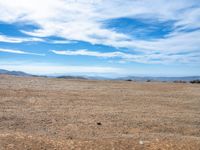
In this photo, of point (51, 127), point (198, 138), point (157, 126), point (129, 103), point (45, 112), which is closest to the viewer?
point (198, 138)

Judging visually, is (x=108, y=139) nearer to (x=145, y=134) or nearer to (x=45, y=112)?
(x=145, y=134)

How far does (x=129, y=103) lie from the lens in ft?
67.3

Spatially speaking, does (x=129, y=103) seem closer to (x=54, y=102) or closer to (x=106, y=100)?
(x=106, y=100)

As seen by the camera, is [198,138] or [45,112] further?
[45,112]

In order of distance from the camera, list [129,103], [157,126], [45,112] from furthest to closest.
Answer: [129,103]
[45,112]
[157,126]

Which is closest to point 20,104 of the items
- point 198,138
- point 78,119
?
point 78,119

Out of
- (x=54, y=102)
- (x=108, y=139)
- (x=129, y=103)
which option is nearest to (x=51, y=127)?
(x=108, y=139)

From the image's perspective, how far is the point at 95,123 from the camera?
1398cm

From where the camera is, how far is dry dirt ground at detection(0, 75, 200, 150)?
34.9ft

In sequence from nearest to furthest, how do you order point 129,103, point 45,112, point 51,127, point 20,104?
point 51,127 → point 45,112 → point 20,104 → point 129,103

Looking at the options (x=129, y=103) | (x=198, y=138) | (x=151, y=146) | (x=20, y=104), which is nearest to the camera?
(x=151, y=146)

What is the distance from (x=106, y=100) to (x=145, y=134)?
9.21 m

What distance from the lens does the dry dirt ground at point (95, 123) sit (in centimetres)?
1065

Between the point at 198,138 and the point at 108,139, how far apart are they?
3.05 meters
